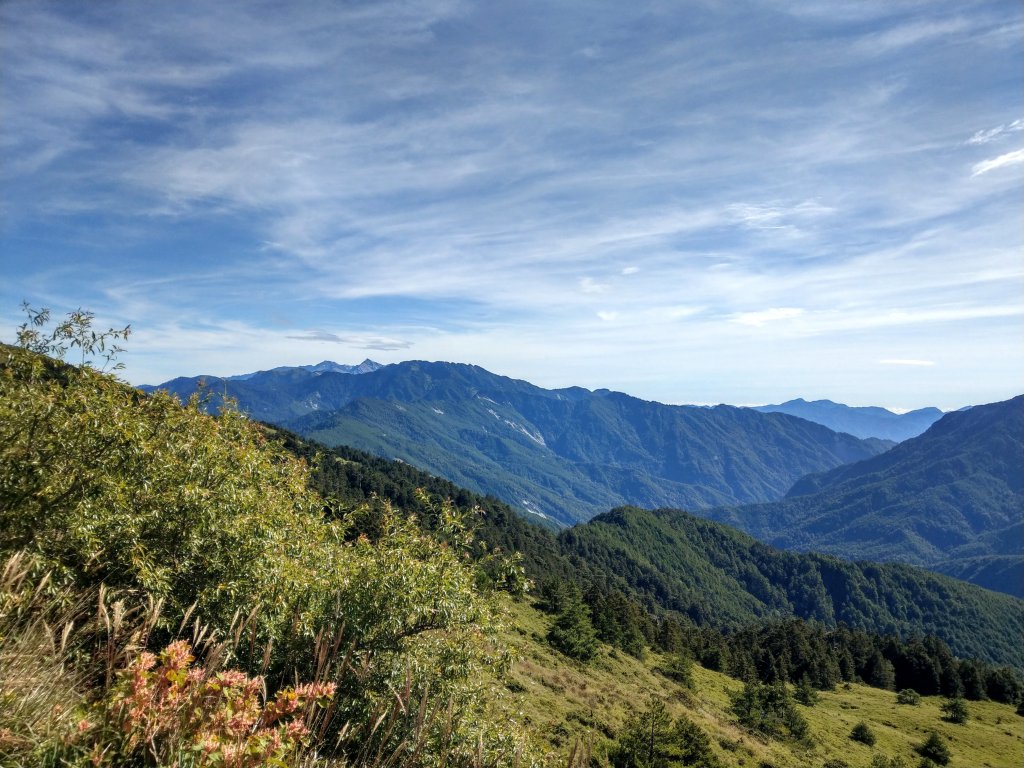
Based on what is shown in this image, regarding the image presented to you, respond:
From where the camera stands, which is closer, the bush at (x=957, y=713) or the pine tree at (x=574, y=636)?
the pine tree at (x=574, y=636)

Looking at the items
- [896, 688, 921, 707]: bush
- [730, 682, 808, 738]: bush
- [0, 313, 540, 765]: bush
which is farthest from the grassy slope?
[0, 313, 540, 765]: bush

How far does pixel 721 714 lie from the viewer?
6981 centimetres

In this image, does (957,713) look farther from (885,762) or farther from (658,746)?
(658,746)

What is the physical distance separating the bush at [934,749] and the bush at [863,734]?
626cm

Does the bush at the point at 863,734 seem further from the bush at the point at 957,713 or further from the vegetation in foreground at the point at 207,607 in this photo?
the vegetation in foreground at the point at 207,607

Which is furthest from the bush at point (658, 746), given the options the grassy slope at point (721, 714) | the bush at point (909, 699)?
the bush at point (909, 699)

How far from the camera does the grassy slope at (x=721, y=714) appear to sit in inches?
1804

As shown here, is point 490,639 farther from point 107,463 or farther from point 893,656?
point 893,656

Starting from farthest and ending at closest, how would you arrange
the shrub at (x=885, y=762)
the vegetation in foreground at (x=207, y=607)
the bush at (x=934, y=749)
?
the bush at (x=934, y=749) < the shrub at (x=885, y=762) < the vegetation in foreground at (x=207, y=607)

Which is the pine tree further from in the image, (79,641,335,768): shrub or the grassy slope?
(79,641,335,768): shrub

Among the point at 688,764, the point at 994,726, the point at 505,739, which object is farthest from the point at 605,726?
the point at 994,726

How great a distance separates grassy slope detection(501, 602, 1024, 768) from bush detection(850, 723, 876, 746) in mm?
1077

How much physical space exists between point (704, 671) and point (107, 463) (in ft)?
368

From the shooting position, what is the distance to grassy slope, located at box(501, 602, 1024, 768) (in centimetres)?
4583
